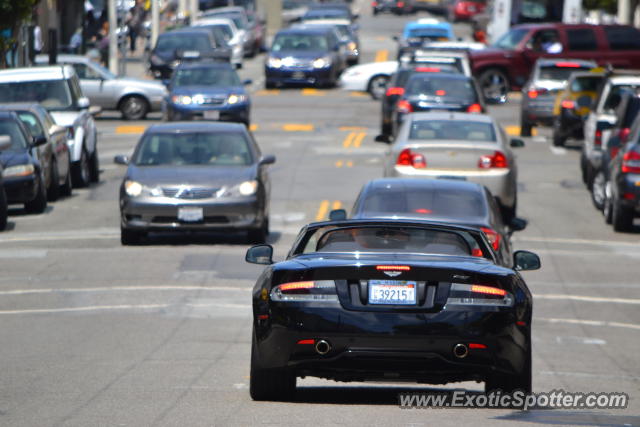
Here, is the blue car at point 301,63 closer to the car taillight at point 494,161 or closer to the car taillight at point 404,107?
the car taillight at point 404,107

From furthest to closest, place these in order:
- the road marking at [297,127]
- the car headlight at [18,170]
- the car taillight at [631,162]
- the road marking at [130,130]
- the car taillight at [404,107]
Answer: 1. the road marking at [297,127]
2. the road marking at [130,130]
3. the car taillight at [404,107]
4. the car headlight at [18,170]
5. the car taillight at [631,162]

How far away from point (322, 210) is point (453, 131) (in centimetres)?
297

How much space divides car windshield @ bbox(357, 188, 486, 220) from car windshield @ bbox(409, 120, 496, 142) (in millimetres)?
6065

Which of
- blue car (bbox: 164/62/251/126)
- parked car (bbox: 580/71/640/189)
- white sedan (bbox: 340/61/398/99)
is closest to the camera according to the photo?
parked car (bbox: 580/71/640/189)

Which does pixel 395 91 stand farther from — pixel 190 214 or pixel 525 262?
pixel 525 262

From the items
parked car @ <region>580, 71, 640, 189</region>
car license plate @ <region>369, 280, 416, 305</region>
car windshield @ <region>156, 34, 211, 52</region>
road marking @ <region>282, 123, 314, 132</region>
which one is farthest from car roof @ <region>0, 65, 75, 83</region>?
car windshield @ <region>156, 34, 211, 52</region>

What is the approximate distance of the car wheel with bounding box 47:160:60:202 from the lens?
78.9 ft

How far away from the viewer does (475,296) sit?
8930 millimetres

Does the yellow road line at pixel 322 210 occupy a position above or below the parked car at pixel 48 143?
below

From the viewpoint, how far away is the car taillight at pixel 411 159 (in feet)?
66.9

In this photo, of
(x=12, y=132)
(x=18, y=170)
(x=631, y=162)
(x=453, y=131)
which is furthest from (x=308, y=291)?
(x=12, y=132)

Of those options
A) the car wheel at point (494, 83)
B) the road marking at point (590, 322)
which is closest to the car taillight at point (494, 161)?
the road marking at point (590, 322)

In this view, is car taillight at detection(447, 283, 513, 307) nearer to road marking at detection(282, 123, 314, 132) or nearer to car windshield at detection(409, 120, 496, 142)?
car windshield at detection(409, 120, 496, 142)

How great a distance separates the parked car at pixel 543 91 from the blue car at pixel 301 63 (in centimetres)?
1207
